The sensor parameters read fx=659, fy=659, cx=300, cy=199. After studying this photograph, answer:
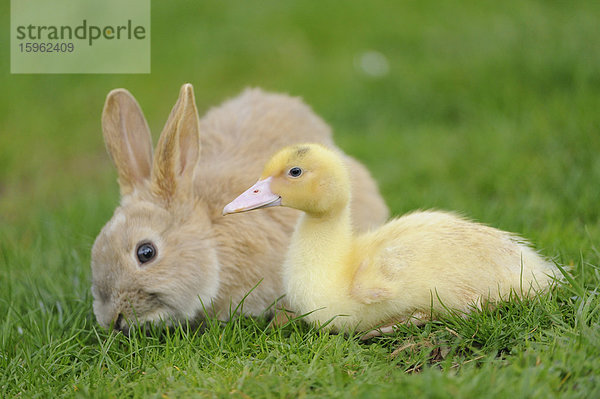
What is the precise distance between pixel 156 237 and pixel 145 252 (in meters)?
0.11

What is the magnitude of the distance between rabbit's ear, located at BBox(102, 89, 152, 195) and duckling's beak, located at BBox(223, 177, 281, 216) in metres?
0.87

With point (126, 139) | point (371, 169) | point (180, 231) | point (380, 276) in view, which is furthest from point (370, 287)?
point (371, 169)

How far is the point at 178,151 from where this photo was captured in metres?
3.74

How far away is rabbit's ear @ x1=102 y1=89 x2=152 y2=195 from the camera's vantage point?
397 centimetres

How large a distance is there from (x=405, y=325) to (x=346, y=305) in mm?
303

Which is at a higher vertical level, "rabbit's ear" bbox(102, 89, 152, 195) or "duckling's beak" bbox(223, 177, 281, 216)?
"rabbit's ear" bbox(102, 89, 152, 195)

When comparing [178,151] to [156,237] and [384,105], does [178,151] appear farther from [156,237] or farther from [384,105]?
[384,105]

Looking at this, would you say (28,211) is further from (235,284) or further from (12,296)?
(235,284)

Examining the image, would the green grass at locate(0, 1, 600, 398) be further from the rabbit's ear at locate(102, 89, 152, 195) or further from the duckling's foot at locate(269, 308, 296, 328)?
the rabbit's ear at locate(102, 89, 152, 195)

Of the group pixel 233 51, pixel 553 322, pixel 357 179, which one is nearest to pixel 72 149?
pixel 233 51

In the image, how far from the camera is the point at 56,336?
3.70 m

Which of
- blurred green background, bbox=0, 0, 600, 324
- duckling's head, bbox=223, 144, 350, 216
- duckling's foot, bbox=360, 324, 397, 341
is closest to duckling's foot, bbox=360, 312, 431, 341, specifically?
duckling's foot, bbox=360, 324, 397, 341

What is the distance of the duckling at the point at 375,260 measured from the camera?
10.5 ft

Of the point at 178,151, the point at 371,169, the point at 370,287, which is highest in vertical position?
the point at 178,151
